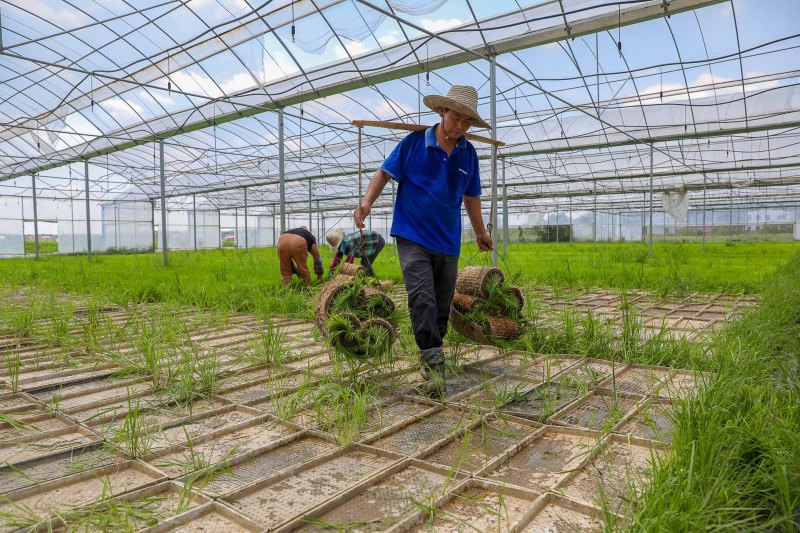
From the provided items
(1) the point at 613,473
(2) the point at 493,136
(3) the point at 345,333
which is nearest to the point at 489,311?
(3) the point at 345,333

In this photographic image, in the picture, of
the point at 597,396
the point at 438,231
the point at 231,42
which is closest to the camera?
the point at 597,396

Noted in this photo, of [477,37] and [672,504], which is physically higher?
[477,37]

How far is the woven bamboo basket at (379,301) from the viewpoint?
303 centimetres

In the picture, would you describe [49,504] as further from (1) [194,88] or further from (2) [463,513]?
(1) [194,88]

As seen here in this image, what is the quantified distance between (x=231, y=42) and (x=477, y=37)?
14.7 ft

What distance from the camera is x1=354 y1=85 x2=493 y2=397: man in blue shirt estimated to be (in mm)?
2771

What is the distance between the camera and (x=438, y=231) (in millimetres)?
2863

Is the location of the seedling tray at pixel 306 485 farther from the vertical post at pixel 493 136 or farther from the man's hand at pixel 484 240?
the vertical post at pixel 493 136

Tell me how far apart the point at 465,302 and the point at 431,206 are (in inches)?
31.8

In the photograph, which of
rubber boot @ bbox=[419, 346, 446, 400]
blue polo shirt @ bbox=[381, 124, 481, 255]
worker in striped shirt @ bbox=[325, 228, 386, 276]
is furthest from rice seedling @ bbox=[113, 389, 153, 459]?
worker in striped shirt @ bbox=[325, 228, 386, 276]

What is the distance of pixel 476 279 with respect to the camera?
11.0 ft

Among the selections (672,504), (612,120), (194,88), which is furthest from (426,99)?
(612,120)

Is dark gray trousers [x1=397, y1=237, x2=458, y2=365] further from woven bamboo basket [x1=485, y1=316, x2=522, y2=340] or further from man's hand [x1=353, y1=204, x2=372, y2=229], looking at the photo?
woven bamboo basket [x1=485, y1=316, x2=522, y2=340]

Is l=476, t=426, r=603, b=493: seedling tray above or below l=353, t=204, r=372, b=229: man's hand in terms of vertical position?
below
